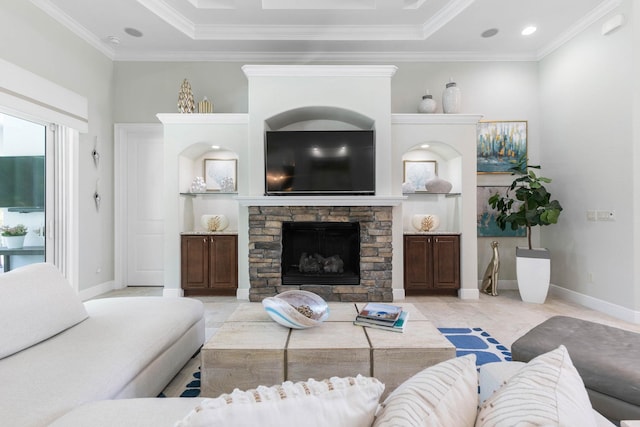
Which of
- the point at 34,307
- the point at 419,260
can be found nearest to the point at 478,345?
the point at 419,260

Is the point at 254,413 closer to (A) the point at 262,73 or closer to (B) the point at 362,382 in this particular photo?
(B) the point at 362,382

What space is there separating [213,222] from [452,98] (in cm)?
349

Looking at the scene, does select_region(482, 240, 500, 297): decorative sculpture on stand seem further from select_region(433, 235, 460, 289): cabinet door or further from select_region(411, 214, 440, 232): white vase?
select_region(411, 214, 440, 232): white vase

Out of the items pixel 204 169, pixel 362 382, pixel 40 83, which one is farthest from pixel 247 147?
pixel 362 382

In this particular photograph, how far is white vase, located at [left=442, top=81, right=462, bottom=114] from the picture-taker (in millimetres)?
4238

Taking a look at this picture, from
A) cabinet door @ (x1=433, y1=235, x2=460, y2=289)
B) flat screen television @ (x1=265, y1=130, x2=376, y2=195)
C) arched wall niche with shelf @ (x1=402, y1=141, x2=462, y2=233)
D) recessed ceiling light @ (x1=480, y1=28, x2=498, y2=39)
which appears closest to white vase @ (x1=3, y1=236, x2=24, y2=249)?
flat screen television @ (x1=265, y1=130, x2=376, y2=195)

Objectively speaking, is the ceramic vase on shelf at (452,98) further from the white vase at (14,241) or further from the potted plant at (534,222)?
the white vase at (14,241)

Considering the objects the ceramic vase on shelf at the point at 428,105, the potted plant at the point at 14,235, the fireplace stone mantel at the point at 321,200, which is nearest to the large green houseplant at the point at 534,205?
the ceramic vase on shelf at the point at 428,105

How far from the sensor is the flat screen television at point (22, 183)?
3.19 metres

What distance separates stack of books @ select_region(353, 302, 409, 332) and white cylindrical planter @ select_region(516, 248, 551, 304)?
2.56 m

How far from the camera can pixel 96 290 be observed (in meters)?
4.23

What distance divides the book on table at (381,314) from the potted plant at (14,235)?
3517 millimetres

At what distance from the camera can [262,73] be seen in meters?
3.89

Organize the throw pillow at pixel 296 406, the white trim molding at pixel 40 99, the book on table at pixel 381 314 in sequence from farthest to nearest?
Answer: the white trim molding at pixel 40 99, the book on table at pixel 381 314, the throw pillow at pixel 296 406
